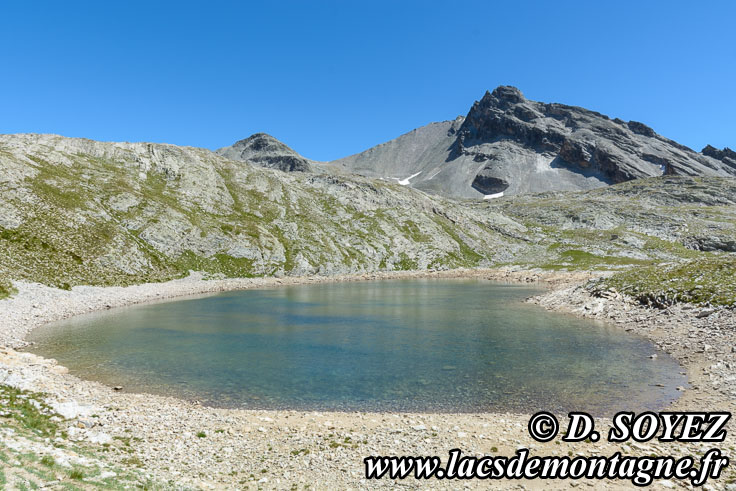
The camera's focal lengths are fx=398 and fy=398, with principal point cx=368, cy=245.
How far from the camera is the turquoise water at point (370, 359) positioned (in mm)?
25297

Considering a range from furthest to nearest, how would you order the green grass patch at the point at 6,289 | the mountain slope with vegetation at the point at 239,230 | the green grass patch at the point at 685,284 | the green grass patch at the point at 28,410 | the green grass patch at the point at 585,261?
the green grass patch at the point at 585,261
the mountain slope with vegetation at the point at 239,230
the green grass patch at the point at 6,289
the green grass patch at the point at 685,284
the green grass patch at the point at 28,410

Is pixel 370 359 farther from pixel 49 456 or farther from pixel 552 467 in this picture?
pixel 49 456

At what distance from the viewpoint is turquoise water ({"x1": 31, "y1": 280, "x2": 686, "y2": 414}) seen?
2530 centimetres

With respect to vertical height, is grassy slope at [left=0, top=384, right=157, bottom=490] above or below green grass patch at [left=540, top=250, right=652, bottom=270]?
below

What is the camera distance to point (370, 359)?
3441 cm

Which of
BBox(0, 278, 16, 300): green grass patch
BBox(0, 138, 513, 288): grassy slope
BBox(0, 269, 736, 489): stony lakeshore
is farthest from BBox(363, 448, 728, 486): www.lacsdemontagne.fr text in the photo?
BBox(0, 138, 513, 288): grassy slope

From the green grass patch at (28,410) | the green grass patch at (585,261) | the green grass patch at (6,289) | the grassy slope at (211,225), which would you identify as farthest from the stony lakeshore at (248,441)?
the green grass patch at (585,261)

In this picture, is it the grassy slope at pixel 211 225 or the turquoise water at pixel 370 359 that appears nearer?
the turquoise water at pixel 370 359

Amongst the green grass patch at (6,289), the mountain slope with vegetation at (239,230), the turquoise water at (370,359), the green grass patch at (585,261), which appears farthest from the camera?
the green grass patch at (585,261)

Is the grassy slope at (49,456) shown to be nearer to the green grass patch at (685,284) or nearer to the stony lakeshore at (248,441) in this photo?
the stony lakeshore at (248,441)

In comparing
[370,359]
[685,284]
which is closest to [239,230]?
[370,359]

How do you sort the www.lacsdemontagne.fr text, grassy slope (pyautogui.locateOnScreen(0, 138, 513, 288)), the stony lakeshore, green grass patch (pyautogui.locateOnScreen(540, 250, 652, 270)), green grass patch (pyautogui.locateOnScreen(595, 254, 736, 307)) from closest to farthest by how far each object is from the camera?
the stony lakeshore, the www.lacsdemontagne.fr text, green grass patch (pyautogui.locateOnScreen(595, 254, 736, 307)), grassy slope (pyautogui.locateOnScreen(0, 138, 513, 288)), green grass patch (pyautogui.locateOnScreen(540, 250, 652, 270))

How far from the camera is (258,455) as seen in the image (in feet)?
56.0

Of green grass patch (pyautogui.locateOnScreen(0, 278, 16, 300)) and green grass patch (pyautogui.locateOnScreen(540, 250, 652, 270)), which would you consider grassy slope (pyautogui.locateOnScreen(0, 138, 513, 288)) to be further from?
green grass patch (pyautogui.locateOnScreen(540, 250, 652, 270))
